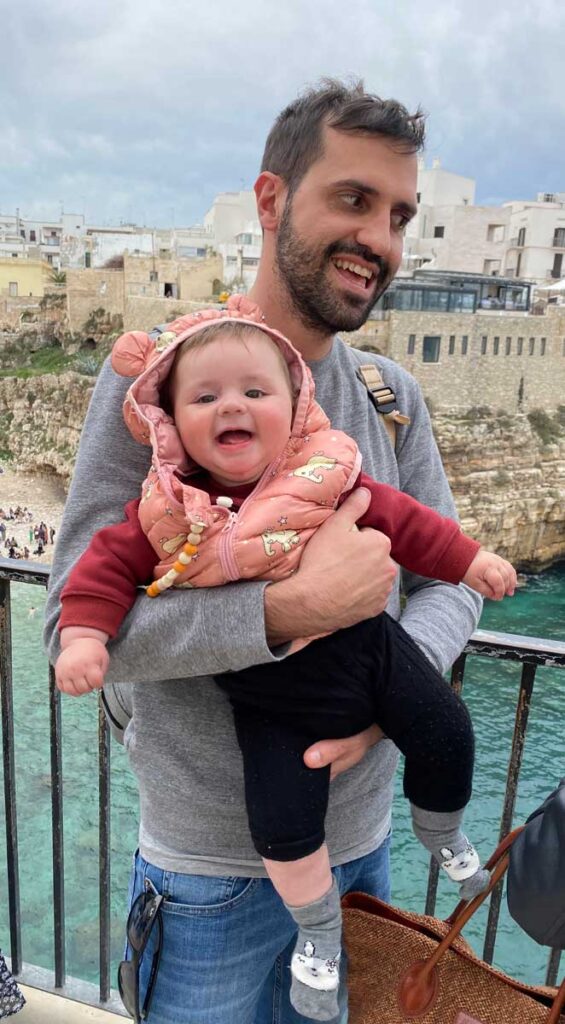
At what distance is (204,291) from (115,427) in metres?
31.2

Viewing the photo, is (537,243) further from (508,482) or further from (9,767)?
(9,767)

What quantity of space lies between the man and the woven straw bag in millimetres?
129

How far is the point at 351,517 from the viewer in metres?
1.28

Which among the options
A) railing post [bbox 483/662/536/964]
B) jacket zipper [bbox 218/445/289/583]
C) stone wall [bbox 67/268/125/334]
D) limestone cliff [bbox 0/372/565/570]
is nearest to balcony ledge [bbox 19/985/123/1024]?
railing post [bbox 483/662/536/964]

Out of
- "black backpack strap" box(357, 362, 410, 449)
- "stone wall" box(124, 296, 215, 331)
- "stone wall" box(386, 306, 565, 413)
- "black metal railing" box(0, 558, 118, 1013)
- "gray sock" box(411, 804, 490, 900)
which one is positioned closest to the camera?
"gray sock" box(411, 804, 490, 900)

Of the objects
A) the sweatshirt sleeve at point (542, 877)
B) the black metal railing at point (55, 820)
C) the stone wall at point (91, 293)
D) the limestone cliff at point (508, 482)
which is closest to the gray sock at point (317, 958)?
the sweatshirt sleeve at point (542, 877)

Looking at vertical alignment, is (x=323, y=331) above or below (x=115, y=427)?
above

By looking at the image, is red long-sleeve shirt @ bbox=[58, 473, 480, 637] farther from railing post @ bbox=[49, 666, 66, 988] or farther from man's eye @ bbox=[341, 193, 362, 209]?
railing post @ bbox=[49, 666, 66, 988]

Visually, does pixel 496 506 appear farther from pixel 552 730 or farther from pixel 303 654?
pixel 303 654

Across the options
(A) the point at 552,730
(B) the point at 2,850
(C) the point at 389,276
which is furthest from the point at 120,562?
(A) the point at 552,730

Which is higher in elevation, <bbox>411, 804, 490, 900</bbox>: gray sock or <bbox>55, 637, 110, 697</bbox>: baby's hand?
<bbox>55, 637, 110, 697</bbox>: baby's hand

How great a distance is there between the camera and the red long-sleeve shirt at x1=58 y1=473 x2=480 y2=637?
46.6 inches

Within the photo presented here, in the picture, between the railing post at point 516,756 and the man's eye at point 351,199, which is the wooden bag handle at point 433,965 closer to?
the railing post at point 516,756

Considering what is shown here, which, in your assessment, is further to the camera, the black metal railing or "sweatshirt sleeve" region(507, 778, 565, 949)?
the black metal railing
